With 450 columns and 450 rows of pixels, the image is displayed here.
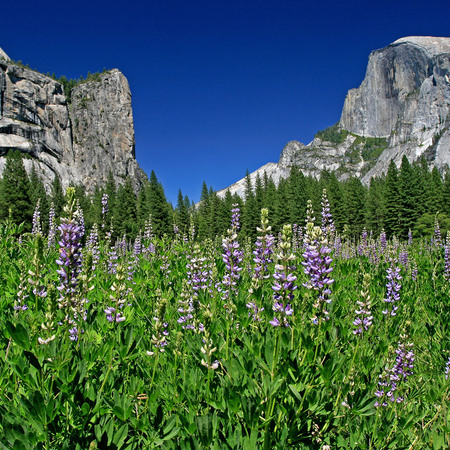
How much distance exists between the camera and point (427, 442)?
254cm

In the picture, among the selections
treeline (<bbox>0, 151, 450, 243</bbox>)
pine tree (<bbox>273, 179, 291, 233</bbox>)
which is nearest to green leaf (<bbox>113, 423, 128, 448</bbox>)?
treeline (<bbox>0, 151, 450, 243</bbox>)

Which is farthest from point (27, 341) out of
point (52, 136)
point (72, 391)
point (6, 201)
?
point (52, 136)

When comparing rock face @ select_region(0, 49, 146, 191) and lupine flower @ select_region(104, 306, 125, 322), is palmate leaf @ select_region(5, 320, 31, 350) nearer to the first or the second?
lupine flower @ select_region(104, 306, 125, 322)

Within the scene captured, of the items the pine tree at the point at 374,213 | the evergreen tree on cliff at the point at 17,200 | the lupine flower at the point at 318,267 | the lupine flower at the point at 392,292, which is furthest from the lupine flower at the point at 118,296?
the pine tree at the point at 374,213

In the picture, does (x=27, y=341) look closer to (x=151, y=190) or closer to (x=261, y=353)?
(x=261, y=353)

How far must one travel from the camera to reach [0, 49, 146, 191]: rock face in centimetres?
10812

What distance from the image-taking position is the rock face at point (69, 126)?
10812 cm

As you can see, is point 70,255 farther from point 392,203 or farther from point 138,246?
point 392,203

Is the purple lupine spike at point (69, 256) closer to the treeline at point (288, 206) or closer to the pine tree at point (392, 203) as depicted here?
the treeline at point (288, 206)

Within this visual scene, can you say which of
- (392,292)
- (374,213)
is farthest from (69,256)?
(374,213)

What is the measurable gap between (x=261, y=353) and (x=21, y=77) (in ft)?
487

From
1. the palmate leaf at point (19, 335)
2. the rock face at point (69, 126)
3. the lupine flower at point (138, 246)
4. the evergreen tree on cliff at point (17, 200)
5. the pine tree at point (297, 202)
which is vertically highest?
the rock face at point (69, 126)

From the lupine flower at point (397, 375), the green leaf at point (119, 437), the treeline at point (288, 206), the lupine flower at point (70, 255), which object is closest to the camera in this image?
the green leaf at point (119, 437)

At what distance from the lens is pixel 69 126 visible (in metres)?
133
